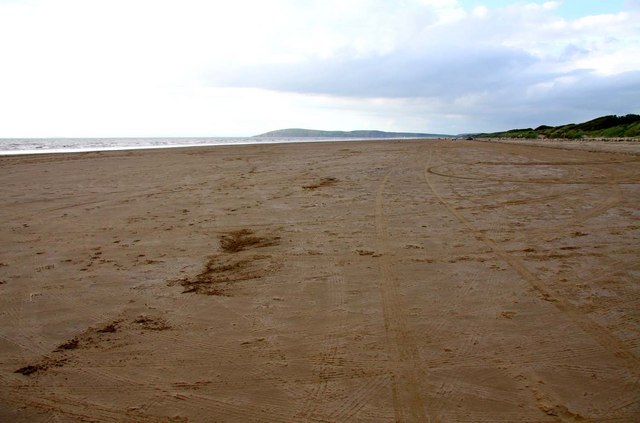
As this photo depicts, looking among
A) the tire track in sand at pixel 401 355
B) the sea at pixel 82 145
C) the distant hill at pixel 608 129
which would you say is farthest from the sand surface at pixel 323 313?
the distant hill at pixel 608 129

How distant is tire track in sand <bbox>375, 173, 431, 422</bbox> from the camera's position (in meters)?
2.54

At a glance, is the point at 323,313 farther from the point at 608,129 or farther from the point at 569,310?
the point at 608,129

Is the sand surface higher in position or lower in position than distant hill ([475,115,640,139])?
lower

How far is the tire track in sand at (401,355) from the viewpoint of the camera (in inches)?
100

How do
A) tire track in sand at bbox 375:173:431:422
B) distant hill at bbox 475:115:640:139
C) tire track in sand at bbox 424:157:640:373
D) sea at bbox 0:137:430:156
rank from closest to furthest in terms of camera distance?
tire track in sand at bbox 375:173:431:422 < tire track in sand at bbox 424:157:640:373 < sea at bbox 0:137:430:156 < distant hill at bbox 475:115:640:139

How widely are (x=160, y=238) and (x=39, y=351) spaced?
10.3ft

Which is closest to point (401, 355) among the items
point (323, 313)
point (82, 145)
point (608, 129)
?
point (323, 313)

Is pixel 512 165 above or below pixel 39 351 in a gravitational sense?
above

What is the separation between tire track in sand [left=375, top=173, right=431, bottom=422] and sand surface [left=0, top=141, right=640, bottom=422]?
14mm

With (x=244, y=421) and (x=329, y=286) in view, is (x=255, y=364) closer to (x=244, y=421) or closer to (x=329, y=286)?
(x=244, y=421)

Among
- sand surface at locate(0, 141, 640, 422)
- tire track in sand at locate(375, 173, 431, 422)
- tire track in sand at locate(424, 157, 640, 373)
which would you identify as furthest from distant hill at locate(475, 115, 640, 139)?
tire track in sand at locate(375, 173, 431, 422)

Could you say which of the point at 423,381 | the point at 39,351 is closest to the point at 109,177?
the point at 39,351

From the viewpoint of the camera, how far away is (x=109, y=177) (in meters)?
13.2

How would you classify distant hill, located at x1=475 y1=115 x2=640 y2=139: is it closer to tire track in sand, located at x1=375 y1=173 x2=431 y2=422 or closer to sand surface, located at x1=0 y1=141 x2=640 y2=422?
sand surface, located at x1=0 y1=141 x2=640 y2=422
